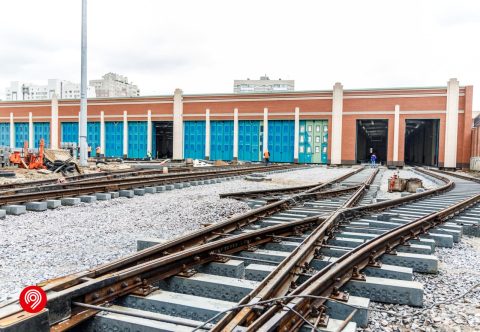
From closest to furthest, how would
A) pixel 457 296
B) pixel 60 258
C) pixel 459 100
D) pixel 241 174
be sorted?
pixel 457 296
pixel 60 258
pixel 241 174
pixel 459 100

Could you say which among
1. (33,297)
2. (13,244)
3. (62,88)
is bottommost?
(13,244)

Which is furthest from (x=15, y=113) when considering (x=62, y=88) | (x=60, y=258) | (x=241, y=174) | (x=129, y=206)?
(x=62, y=88)

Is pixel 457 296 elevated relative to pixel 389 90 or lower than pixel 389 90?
lower

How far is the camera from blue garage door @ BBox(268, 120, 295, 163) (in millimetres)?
43594

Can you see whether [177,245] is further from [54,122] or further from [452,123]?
[54,122]

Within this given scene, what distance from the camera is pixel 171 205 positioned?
32.7ft

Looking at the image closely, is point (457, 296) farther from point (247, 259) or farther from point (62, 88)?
point (62, 88)

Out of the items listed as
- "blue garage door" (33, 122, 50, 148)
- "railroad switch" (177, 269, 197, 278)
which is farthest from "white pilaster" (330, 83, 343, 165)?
"railroad switch" (177, 269, 197, 278)

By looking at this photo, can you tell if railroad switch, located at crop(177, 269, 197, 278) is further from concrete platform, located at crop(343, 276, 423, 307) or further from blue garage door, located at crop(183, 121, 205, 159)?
blue garage door, located at crop(183, 121, 205, 159)

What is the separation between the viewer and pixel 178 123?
4684cm

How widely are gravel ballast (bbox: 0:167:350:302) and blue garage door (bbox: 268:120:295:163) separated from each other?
1282 inches

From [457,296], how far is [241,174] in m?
17.3

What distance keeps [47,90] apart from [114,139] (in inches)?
3673

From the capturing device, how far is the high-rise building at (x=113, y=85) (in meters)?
111
